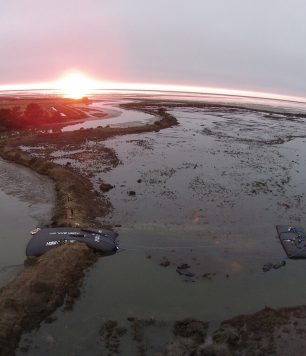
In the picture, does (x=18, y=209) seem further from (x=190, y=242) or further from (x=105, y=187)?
(x=190, y=242)

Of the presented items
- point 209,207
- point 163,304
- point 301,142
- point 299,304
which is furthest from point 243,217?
point 301,142

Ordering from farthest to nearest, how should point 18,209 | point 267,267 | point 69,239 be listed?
point 18,209
point 69,239
point 267,267

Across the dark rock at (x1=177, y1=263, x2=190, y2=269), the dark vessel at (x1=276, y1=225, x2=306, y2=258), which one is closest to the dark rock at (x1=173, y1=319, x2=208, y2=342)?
the dark rock at (x1=177, y1=263, x2=190, y2=269)

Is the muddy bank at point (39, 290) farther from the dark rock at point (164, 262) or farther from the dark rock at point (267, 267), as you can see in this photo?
the dark rock at point (267, 267)

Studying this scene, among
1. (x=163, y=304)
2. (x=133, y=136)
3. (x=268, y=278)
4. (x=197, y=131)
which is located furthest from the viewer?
(x=197, y=131)

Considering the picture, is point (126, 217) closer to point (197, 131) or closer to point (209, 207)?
point (209, 207)

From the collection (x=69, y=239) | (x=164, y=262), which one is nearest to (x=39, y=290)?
(x=69, y=239)
